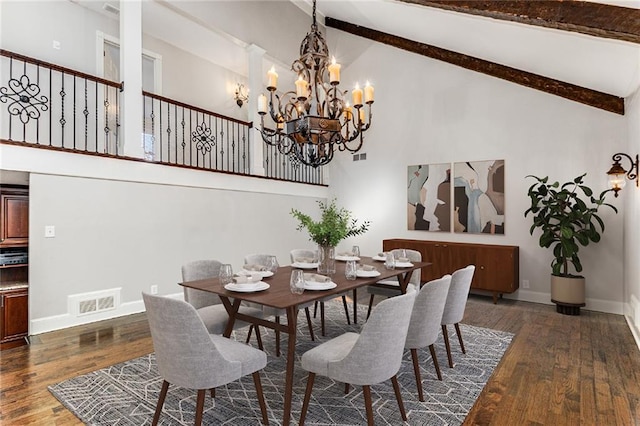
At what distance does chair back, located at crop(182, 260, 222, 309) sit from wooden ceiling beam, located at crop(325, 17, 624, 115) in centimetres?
505

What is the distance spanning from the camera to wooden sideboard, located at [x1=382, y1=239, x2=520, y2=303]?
5.11 metres

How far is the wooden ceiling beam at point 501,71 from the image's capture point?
4672 mm

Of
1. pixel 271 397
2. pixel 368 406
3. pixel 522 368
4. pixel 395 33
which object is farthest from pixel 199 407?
pixel 395 33

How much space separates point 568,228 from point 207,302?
174 inches

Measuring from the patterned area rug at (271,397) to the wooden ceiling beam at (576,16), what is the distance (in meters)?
2.78

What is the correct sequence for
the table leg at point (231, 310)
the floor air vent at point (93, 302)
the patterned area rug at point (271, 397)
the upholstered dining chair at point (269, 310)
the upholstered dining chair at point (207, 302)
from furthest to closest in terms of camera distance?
the floor air vent at point (93, 302) → the upholstered dining chair at point (269, 310) → the upholstered dining chair at point (207, 302) → the table leg at point (231, 310) → the patterned area rug at point (271, 397)

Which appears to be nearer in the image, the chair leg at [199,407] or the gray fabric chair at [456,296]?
the chair leg at [199,407]

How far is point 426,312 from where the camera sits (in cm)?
240

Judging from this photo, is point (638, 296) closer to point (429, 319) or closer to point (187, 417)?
point (429, 319)

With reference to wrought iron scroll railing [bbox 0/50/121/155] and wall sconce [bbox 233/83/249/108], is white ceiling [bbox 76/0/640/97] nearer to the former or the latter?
wall sconce [bbox 233/83/249/108]

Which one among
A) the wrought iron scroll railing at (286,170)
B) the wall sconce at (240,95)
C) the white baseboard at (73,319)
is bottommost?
the white baseboard at (73,319)

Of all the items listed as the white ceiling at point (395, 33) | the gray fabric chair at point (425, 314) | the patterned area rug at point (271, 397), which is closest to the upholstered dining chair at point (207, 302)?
the patterned area rug at point (271, 397)

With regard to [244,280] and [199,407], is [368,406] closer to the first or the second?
[199,407]

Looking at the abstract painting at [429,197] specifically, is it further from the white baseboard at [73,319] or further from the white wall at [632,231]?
the white baseboard at [73,319]
